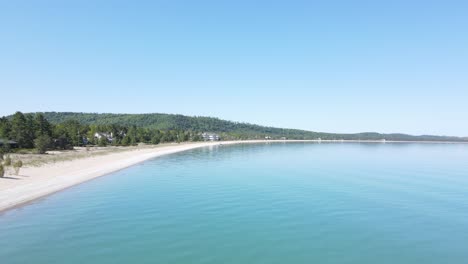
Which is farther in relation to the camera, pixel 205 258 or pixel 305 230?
pixel 305 230

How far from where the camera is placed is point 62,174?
148 ft

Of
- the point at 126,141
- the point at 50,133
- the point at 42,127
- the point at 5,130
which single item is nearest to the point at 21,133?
the point at 5,130

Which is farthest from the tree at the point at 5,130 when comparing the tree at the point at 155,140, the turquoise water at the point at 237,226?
the tree at the point at 155,140

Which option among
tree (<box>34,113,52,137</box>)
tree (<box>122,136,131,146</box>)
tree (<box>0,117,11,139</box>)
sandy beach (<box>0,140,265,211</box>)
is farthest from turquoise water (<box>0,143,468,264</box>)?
tree (<box>122,136,131,146</box>)

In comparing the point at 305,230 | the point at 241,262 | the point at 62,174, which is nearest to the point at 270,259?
the point at 241,262

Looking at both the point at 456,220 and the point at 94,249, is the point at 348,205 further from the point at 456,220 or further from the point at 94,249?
the point at 94,249

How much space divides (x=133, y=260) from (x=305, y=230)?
11361mm

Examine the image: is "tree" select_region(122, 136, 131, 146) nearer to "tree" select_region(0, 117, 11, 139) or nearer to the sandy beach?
"tree" select_region(0, 117, 11, 139)

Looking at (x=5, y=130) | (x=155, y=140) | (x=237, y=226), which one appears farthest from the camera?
(x=155, y=140)

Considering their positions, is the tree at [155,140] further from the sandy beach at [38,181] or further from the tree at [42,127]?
the sandy beach at [38,181]

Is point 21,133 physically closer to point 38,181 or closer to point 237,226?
point 38,181

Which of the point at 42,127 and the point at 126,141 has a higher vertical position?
the point at 42,127

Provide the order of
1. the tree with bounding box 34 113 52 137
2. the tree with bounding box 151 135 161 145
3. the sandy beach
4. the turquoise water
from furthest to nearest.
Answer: the tree with bounding box 151 135 161 145 → the tree with bounding box 34 113 52 137 → the sandy beach → the turquoise water

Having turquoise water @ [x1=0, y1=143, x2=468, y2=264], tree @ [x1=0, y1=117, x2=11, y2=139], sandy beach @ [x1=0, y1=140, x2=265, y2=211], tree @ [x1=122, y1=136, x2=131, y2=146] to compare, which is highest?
tree @ [x1=0, y1=117, x2=11, y2=139]
